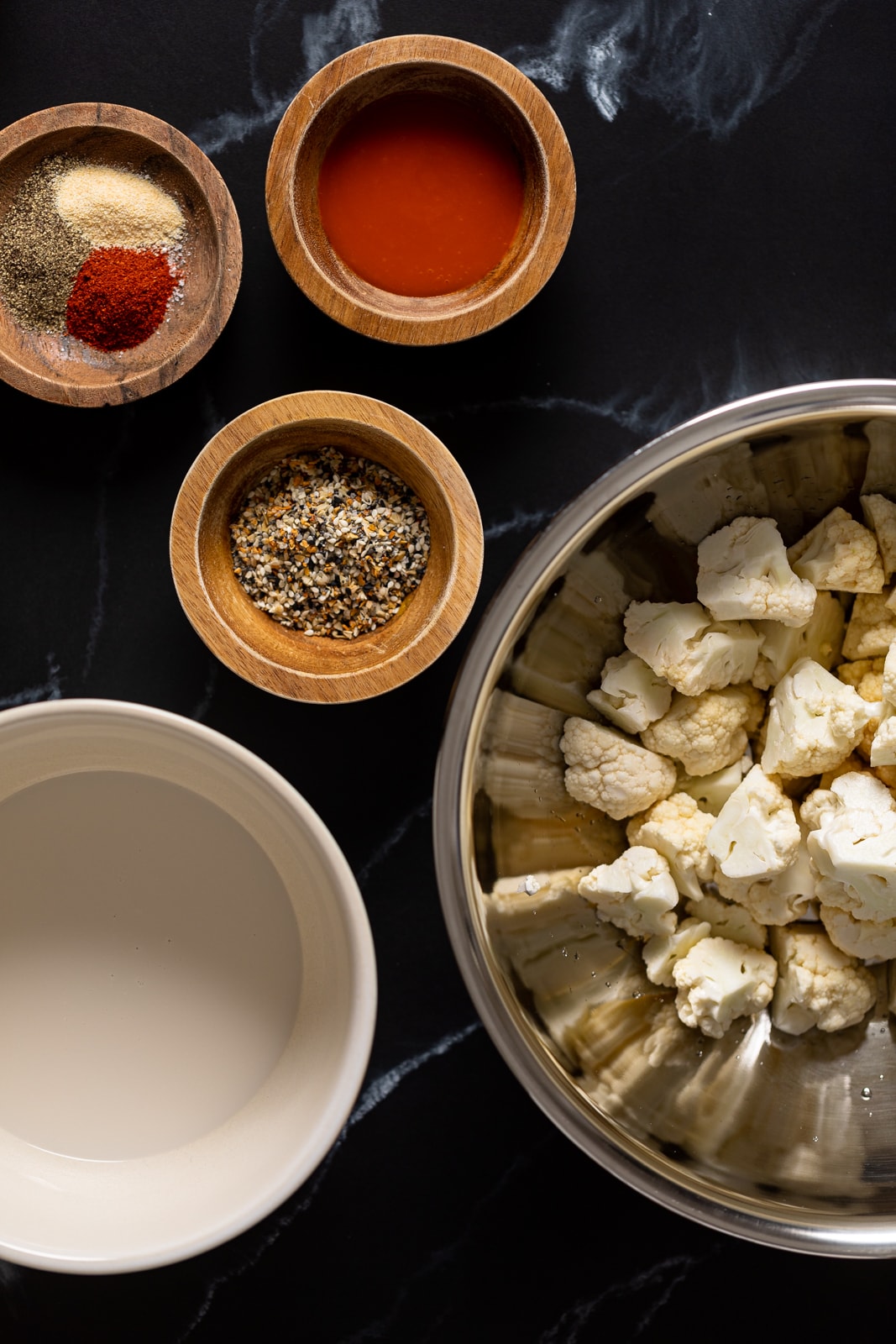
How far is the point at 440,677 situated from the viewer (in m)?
1.22

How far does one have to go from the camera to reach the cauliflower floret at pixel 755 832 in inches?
41.0

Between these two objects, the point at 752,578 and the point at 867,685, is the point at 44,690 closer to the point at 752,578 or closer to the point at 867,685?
the point at 752,578

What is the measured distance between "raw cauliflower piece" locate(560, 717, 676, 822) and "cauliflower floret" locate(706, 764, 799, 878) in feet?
0.28

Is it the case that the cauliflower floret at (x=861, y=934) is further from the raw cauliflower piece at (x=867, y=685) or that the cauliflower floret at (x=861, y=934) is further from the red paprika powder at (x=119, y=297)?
the red paprika powder at (x=119, y=297)

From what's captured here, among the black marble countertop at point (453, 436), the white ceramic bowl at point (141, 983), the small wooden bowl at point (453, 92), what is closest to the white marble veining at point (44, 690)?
the black marble countertop at point (453, 436)

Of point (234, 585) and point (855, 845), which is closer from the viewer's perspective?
point (855, 845)

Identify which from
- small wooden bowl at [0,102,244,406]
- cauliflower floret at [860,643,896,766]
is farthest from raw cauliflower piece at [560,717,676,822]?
small wooden bowl at [0,102,244,406]

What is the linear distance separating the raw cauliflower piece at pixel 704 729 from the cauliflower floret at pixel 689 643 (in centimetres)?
2

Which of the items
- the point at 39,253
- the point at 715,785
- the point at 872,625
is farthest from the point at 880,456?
the point at 39,253

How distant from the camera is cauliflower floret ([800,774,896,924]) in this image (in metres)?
1.00

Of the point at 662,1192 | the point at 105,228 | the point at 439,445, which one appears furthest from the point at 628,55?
the point at 662,1192

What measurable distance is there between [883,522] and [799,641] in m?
0.15

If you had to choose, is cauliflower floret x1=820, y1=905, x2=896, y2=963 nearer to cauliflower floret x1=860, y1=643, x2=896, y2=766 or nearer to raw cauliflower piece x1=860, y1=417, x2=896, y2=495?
cauliflower floret x1=860, y1=643, x2=896, y2=766

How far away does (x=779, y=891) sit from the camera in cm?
110
